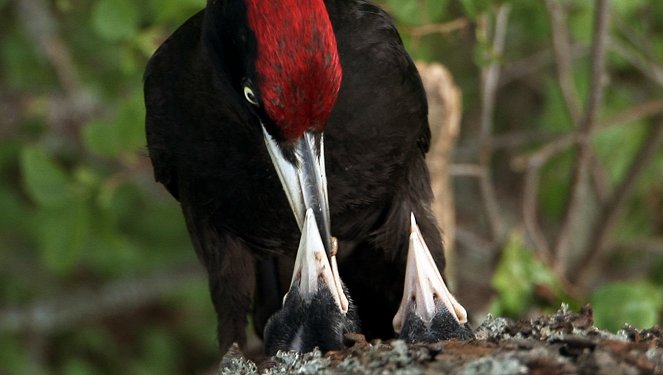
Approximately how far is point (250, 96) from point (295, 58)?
24 centimetres

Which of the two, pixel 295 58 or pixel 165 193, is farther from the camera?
pixel 165 193

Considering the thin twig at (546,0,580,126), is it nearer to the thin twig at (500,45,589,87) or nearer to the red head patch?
the thin twig at (500,45,589,87)

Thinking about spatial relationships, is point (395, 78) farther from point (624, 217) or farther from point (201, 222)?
point (624, 217)

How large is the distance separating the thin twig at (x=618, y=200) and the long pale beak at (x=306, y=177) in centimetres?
213

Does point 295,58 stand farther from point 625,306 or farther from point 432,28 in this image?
point 625,306

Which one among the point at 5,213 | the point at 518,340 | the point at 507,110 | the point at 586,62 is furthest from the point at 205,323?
the point at 518,340

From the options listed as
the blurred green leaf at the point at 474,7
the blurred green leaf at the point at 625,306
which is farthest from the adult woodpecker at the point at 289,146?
the blurred green leaf at the point at 625,306

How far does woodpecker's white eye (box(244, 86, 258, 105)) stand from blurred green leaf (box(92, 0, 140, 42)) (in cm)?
120

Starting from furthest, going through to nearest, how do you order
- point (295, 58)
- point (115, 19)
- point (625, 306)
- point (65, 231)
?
1. point (65, 231)
2. point (115, 19)
3. point (625, 306)
4. point (295, 58)

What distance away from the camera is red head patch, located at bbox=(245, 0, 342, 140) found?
3.07 metres

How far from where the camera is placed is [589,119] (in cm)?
463

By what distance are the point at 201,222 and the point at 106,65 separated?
2.41 m

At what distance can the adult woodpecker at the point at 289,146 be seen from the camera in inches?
124

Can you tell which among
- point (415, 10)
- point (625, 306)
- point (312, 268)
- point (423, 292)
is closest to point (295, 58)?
point (312, 268)
